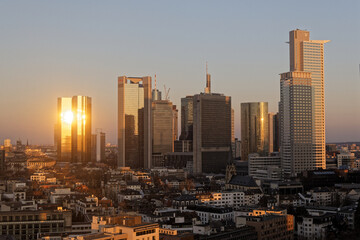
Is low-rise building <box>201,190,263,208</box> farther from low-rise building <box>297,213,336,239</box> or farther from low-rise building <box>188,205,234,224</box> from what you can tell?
low-rise building <box>297,213,336,239</box>

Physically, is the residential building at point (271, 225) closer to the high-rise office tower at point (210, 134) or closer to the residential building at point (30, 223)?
the residential building at point (30, 223)

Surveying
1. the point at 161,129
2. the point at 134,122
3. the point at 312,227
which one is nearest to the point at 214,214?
the point at 312,227

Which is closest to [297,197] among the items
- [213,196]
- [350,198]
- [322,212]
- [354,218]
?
[350,198]

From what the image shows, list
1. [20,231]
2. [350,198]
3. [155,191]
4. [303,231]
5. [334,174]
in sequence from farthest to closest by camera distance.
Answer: [334,174], [155,191], [350,198], [303,231], [20,231]

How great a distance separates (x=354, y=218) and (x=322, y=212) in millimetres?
6342

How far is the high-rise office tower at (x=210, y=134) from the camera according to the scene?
513 feet

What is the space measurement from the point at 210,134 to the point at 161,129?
39057mm

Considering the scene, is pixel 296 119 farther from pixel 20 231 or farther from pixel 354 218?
pixel 20 231

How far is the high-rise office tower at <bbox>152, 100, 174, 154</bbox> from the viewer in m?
194

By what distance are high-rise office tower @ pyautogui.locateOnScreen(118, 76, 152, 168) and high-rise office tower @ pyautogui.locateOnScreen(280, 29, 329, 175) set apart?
69.1 meters

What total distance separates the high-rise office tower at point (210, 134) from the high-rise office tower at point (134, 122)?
31.3 m

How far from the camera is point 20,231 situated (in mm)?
55156

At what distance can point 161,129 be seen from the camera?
195250 millimetres

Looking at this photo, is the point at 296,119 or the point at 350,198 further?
the point at 296,119
